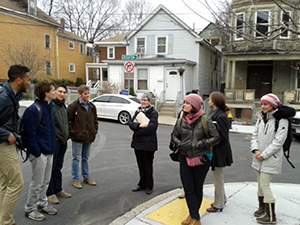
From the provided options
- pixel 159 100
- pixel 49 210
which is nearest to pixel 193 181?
pixel 49 210

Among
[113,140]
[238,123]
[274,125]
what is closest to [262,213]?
[274,125]

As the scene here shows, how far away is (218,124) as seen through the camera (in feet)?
13.0

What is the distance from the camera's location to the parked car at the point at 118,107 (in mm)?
13461

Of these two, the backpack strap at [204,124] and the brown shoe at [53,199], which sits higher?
the backpack strap at [204,124]

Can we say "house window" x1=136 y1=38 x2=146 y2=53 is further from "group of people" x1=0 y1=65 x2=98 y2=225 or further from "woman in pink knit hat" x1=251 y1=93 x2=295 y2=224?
"woman in pink knit hat" x1=251 y1=93 x2=295 y2=224

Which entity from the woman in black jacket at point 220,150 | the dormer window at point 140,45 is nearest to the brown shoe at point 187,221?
the woman in black jacket at point 220,150

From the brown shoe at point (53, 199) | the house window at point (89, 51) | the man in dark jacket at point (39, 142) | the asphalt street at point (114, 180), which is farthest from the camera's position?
the house window at point (89, 51)

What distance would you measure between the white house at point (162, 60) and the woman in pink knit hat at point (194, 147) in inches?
618

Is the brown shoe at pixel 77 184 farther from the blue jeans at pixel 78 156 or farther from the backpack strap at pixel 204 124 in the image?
the backpack strap at pixel 204 124

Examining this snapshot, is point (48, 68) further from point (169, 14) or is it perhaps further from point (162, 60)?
point (169, 14)

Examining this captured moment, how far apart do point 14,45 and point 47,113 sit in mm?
23092

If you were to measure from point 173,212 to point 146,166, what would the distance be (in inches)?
43.1

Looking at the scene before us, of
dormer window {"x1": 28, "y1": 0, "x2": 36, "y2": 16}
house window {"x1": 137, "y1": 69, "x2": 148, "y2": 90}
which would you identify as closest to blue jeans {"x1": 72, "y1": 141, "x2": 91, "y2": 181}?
house window {"x1": 137, "y1": 69, "x2": 148, "y2": 90}

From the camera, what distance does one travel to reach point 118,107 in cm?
1377
